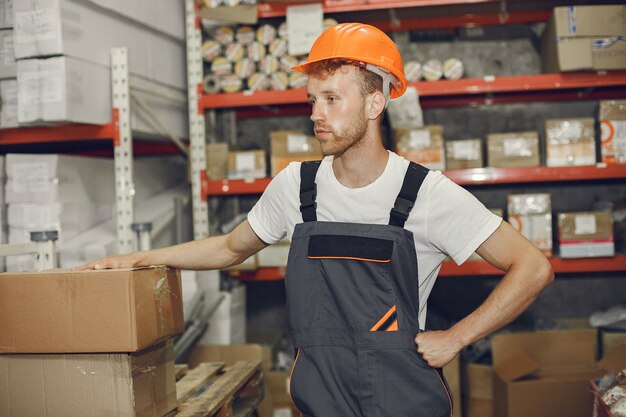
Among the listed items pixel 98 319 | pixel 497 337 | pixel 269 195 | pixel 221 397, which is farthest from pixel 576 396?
pixel 98 319

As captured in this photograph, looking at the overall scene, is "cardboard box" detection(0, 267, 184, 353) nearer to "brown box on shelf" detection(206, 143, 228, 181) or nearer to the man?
the man

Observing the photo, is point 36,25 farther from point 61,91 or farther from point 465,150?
point 465,150

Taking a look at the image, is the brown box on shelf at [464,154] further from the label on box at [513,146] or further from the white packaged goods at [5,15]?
the white packaged goods at [5,15]

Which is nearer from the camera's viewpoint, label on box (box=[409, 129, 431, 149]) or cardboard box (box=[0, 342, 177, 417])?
cardboard box (box=[0, 342, 177, 417])

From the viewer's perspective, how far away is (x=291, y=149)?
390 centimetres

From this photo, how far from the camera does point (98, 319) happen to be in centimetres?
189

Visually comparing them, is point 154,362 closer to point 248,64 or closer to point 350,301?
point 350,301

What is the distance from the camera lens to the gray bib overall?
178cm

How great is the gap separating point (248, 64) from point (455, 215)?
8.03 ft

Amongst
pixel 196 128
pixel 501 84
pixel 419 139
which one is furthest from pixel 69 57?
pixel 501 84

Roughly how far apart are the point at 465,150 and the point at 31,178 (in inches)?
94.1

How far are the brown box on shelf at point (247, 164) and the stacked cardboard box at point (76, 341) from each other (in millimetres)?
1954

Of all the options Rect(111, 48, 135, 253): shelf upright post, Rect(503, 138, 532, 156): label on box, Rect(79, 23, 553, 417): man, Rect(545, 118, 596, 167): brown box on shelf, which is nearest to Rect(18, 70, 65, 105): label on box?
Rect(111, 48, 135, 253): shelf upright post

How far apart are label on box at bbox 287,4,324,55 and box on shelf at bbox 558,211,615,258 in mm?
1779
